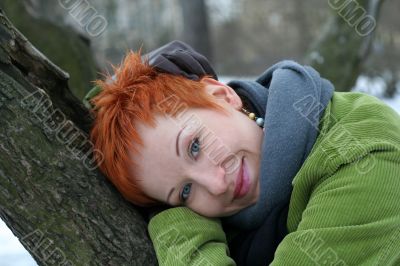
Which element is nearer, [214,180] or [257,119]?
[214,180]

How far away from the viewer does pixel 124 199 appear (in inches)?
71.9

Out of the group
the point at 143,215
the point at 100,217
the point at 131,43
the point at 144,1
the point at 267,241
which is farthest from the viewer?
the point at 144,1

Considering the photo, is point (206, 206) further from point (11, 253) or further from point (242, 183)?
point (11, 253)

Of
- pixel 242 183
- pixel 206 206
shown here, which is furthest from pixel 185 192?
pixel 242 183

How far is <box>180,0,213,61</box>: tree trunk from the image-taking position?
872cm

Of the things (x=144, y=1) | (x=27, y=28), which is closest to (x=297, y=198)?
(x=27, y=28)

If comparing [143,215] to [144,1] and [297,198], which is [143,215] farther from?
[144,1]

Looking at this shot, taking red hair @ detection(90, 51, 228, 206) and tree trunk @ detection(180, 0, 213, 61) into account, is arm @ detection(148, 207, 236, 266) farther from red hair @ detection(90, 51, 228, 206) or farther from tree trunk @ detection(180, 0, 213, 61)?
tree trunk @ detection(180, 0, 213, 61)

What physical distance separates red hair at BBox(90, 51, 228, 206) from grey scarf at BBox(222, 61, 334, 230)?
19 centimetres

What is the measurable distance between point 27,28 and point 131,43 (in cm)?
1364

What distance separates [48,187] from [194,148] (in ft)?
1.49

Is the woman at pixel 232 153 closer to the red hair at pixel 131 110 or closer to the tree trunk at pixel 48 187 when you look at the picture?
the red hair at pixel 131 110

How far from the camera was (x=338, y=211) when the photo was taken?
1.53 meters

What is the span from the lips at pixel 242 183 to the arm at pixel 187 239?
123 millimetres
